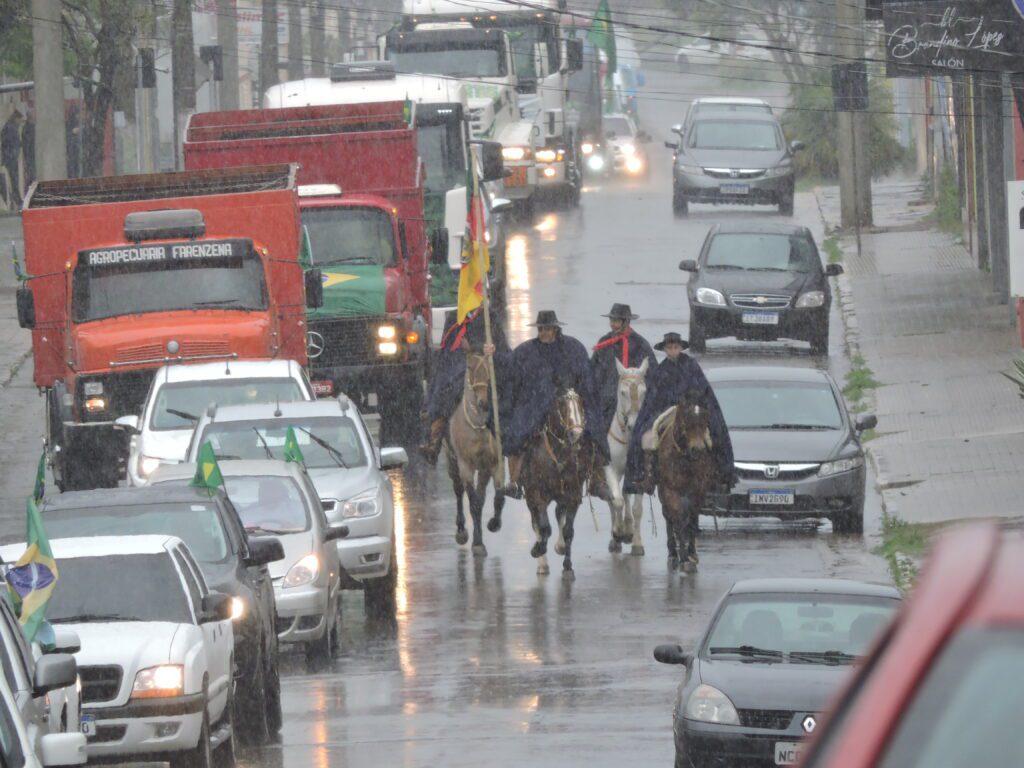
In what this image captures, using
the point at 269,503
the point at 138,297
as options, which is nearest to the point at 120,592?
the point at 269,503

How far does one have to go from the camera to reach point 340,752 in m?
12.4

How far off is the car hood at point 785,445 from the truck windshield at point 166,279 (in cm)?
523

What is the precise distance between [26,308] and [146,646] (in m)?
11.7

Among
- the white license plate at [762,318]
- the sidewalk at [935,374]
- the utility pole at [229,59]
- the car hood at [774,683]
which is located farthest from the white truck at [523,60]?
the car hood at [774,683]

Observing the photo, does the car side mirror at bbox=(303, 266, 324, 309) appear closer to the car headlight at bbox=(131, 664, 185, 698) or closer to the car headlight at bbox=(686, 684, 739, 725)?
the car headlight at bbox=(131, 664, 185, 698)

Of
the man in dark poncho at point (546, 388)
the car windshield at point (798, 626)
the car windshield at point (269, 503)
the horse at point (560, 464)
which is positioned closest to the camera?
the car windshield at point (798, 626)

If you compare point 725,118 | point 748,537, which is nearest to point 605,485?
point 748,537

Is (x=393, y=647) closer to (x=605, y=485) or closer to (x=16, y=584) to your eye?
(x=605, y=485)

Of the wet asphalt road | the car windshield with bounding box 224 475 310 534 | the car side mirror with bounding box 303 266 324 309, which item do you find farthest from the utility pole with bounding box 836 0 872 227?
the car windshield with bounding box 224 475 310 534

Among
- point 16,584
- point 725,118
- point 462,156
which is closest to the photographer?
point 16,584

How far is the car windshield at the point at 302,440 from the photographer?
693 inches

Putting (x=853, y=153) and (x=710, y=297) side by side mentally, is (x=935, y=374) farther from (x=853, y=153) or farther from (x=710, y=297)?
(x=853, y=153)

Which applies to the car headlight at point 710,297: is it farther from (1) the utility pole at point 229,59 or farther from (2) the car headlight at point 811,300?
(1) the utility pole at point 229,59

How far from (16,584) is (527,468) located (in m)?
8.60
